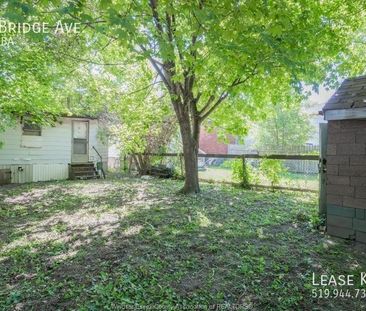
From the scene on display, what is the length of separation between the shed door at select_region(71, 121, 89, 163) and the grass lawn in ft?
24.4

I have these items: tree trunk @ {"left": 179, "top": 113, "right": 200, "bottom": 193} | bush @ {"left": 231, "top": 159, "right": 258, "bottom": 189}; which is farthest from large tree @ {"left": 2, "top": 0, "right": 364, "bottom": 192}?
bush @ {"left": 231, "top": 159, "right": 258, "bottom": 189}

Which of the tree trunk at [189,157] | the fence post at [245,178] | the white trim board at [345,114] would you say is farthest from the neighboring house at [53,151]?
the white trim board at [345,114]

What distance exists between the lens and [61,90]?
1228 centimetres

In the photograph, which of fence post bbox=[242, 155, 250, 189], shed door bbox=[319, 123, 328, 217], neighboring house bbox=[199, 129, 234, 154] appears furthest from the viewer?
neighboring house bbox=[199, 129, 234, 154]

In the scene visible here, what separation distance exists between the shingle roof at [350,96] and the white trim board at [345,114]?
5 centimetres

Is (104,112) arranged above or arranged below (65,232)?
above

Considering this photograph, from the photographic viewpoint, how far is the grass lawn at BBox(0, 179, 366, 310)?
9.86ft

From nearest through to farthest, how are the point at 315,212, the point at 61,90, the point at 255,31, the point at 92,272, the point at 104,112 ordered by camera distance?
the point at 92,272 < the point at 255,31 < the point at 315,212 < the point at 61,90 < the point at 104,112

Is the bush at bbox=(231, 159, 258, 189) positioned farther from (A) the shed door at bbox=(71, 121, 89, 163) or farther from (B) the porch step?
(A) the shed door at bbox=(71, 121, 89, 163)

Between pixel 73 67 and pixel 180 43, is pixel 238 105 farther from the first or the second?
pixel 73 67

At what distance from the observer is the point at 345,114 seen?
4.77 meters

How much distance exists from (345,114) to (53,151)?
40.7 ft

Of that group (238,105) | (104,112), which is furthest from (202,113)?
(104,112)

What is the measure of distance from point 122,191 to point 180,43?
6322 millimetres
